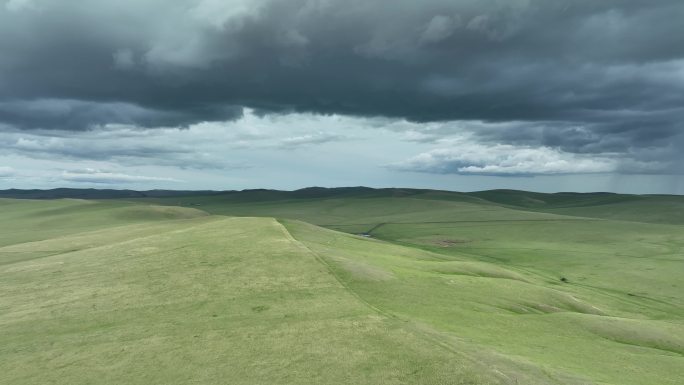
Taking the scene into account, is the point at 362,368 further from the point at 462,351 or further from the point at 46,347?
the point at 46,347

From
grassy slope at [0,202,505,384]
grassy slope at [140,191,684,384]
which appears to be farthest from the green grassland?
grassy slope at [140,191,684,384]

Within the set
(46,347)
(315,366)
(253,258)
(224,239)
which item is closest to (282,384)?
(315,366)

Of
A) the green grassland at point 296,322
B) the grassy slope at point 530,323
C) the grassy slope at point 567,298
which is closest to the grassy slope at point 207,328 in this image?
the green grassland at point 296,322

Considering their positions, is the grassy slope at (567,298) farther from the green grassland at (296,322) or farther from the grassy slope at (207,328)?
the grassy slope at (207,328)

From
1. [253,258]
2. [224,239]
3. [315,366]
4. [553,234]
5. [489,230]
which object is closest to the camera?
[315,366]

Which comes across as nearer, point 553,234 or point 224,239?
point 224,239

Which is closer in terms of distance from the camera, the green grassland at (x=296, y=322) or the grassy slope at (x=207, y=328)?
the grassy slope at (x=207, y=328)

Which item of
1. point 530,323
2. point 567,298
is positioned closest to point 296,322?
point 530,323

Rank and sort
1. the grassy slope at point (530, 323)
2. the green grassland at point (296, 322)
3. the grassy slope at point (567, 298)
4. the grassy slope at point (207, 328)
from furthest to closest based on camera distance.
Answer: the grassy slope at point (567, 298) < the grassy slope at point (530, 323) < the green grassland at point (296, 322) < the grassy slope at point (207, 328)

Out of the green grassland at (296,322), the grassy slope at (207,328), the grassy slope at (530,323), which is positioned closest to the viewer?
the grassy slope at (207,328)

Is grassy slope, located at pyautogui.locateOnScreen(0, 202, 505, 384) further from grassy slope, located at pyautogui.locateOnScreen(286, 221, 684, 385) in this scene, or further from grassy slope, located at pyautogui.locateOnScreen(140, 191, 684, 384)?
grassy slope, located at pyautogui.locateOnScreen(140, 191, 684, 384)

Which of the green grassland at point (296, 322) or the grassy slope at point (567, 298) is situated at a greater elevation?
the green grassland at point (296, 322)
